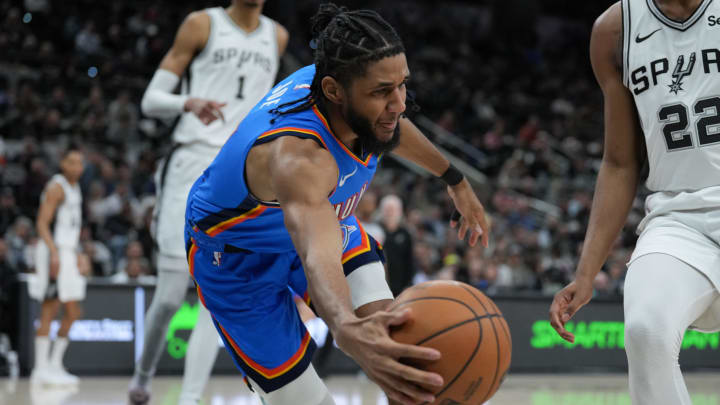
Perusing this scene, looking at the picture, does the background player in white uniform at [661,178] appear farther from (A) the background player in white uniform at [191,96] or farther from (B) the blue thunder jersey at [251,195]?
(A) the background player in white uniform at [191,96]

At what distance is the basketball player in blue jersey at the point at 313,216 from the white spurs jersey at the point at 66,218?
5.42m

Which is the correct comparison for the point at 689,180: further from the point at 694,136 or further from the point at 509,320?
the point at 509,320

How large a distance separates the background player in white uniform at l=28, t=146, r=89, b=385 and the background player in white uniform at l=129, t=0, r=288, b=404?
11.1 ft

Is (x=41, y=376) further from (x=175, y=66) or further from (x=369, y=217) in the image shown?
(x=175, y=66)

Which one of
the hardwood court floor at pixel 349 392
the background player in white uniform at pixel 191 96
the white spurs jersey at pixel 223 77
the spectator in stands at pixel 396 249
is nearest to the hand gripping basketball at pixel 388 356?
the background player in white uniform at pixel 191 96

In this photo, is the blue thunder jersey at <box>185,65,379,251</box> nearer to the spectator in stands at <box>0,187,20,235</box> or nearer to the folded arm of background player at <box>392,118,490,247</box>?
the folded arm of background player at <box>392,118,490,247</box>

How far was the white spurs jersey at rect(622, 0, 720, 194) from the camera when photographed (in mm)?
2732

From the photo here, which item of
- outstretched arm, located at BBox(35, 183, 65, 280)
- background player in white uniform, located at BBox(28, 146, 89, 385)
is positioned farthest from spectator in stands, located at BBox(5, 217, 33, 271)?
outstretched arm, located at BBox(35, 183, 65, 280)

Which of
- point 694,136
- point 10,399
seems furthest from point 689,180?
point 10,399

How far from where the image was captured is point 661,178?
2.82 m

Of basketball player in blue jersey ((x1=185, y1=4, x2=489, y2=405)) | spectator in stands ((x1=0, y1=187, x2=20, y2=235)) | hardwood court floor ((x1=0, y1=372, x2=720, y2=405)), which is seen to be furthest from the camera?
spectator in stands ((x1=0, y1=187, x2=20, y2=235))

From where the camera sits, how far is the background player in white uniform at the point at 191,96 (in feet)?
15.5

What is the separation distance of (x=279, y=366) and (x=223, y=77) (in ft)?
7.14

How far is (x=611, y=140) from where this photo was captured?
3035 mm
